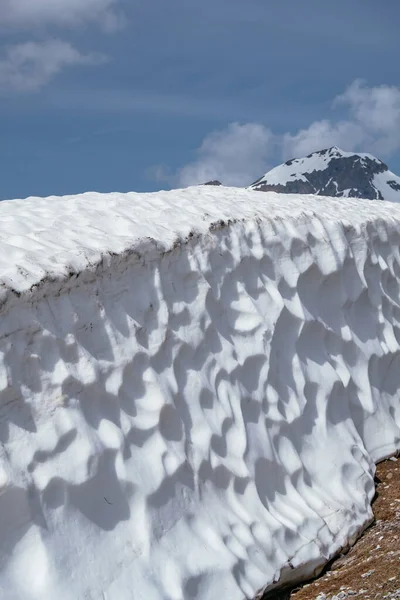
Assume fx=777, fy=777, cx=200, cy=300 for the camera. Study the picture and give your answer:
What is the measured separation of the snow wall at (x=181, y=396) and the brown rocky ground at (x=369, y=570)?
0.52ft

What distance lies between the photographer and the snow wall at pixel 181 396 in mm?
5750

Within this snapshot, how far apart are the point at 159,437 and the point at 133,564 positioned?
1.16 meters

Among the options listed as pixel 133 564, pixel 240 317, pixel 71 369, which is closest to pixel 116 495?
pixel 133 564

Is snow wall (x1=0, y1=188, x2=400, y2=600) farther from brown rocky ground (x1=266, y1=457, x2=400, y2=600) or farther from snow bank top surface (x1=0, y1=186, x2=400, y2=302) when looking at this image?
brown rocky ground (x1=266, y1=457, x2=400, y2=600)

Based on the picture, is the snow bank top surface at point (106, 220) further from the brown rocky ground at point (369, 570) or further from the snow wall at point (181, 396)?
the brown rocky ground at point (369, 570)

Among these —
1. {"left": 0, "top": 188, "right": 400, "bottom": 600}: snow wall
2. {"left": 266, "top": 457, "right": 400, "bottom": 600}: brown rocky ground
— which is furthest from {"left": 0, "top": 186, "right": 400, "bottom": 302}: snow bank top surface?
{"left": 266, "top": 457, "right": 400, "bottom": 600}: brown rocky ground

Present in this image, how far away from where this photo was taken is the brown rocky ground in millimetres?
6262

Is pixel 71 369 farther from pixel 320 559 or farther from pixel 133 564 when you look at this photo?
pixel 320 559

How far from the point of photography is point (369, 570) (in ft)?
22.0

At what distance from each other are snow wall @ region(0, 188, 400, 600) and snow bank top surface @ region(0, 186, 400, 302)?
0.11 feet

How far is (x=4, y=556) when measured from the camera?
207 inches

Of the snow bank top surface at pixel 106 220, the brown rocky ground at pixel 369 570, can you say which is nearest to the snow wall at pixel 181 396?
the snow bank top surface at pixel 106 220

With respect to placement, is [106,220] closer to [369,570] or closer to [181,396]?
[181,396]

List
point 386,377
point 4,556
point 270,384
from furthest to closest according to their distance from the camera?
point 386,377
point 270,384
point 4,556
